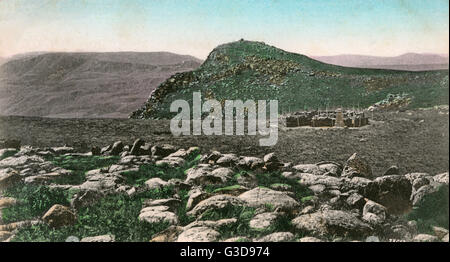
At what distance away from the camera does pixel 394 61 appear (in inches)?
460

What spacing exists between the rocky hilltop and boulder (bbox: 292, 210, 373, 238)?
0.6 inches

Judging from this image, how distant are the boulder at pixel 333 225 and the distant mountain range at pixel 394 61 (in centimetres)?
317

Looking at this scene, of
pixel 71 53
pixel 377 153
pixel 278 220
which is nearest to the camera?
pixel 278 220

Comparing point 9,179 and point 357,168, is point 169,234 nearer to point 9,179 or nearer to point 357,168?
point 9,179

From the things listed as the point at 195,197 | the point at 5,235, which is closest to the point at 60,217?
the point at 5,235

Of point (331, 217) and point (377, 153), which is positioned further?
point (377, 153)

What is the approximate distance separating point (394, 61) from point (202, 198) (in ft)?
14.9

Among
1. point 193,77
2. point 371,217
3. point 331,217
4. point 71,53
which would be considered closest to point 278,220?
point 331,217

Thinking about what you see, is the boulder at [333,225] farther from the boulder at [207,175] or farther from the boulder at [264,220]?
the boulder at [207,175]

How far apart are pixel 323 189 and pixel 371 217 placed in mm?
976

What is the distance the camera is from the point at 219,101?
11.8 m

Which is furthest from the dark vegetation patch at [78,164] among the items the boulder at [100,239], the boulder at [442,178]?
the boulder at [442,178]

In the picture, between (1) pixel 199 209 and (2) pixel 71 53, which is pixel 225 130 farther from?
(2) pixel 71 53

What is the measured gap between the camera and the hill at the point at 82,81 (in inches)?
466
